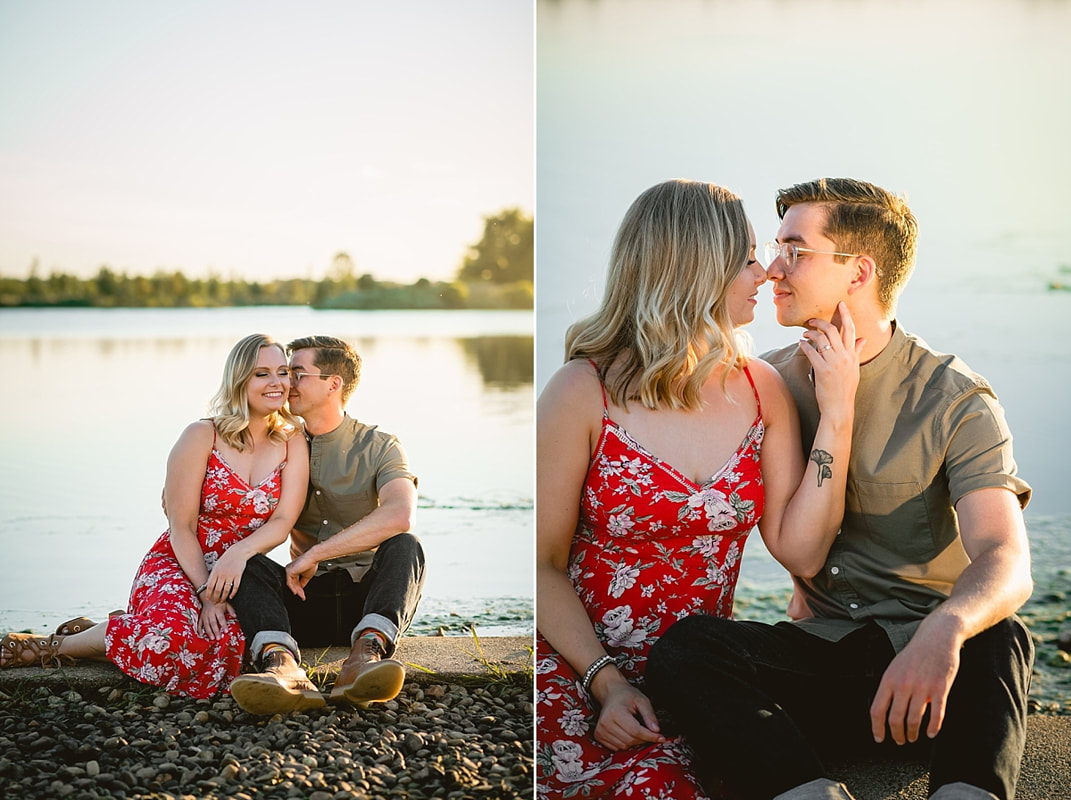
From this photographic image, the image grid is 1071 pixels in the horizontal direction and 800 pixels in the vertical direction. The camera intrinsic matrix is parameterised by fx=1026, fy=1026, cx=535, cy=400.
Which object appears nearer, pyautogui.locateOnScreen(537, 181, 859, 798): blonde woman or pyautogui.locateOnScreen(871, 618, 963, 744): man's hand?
pyautogui.locateOnScreen(871, 618, 963, 744): man's hand

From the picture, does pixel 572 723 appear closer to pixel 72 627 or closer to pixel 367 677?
pixel 367 677

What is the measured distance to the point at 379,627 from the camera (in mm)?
3076

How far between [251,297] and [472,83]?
1.44 metres

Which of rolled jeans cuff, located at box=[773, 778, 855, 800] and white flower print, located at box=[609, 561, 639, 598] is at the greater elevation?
white flower print, located at box=[609, 561, 639, 598]

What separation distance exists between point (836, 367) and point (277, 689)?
1.71 m

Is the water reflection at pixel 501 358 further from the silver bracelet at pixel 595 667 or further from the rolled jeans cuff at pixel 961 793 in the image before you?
the rolled jeans cuff at pixel 961 793

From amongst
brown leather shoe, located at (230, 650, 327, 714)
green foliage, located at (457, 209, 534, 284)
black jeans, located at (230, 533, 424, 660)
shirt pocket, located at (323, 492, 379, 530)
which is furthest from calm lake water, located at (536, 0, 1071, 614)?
brown leather shoe, located at (230, 650, 327, 714)

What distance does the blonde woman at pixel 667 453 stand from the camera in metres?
2.50

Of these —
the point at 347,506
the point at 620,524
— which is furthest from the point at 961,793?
the point at 347,506

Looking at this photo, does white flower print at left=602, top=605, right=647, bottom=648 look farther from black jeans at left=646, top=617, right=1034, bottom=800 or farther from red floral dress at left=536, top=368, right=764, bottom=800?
black jeans at left=646, top=617, right=1034, bottom=800

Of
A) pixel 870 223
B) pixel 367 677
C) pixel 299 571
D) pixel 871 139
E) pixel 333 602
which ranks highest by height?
pixel 871 139

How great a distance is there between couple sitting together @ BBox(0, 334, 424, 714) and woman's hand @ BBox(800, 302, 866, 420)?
1387mm

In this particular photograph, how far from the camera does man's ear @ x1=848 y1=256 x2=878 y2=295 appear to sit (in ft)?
8.66

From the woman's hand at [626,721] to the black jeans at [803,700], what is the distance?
0.15 feet
